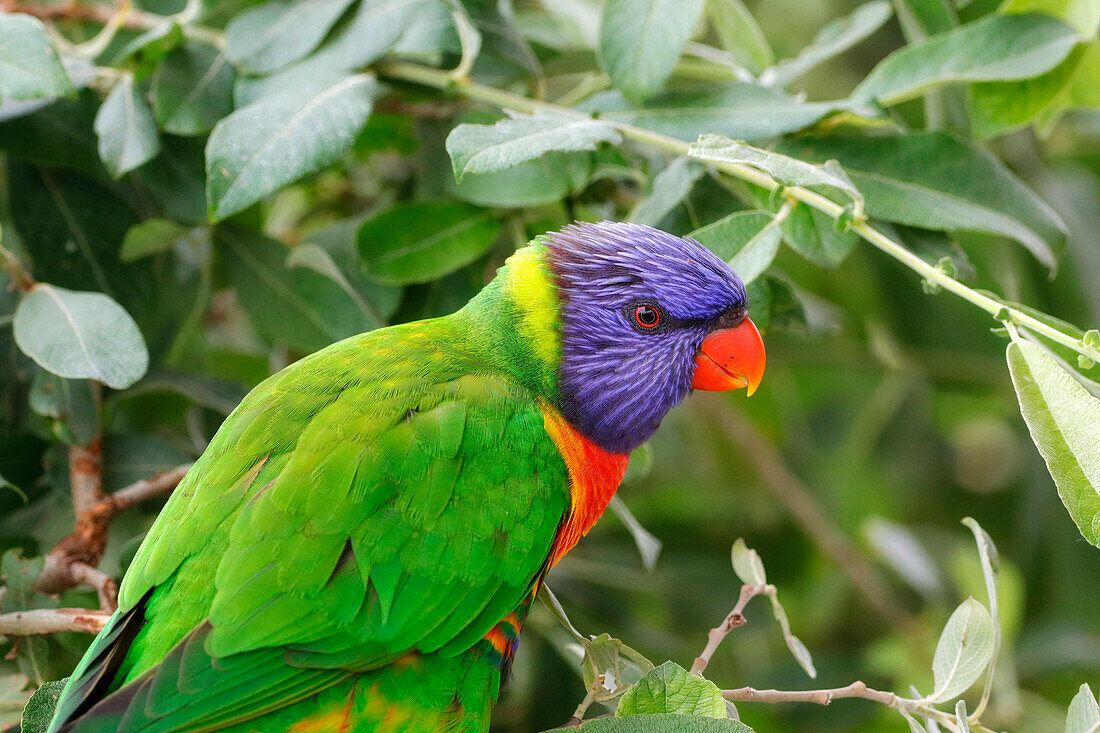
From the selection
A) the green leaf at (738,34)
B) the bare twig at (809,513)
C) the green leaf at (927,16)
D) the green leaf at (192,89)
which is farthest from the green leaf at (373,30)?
the bare twig at (809,513)

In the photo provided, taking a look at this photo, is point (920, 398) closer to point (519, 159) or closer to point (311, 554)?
point (519, 159)

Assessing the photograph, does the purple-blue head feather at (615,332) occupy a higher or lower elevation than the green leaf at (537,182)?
Answer: lower

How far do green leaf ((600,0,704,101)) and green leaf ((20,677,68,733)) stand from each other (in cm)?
154

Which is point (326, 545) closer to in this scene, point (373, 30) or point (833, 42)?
point (373, 30)

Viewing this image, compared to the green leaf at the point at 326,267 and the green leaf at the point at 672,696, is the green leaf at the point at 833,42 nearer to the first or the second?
the green leaf at the point at 326,267

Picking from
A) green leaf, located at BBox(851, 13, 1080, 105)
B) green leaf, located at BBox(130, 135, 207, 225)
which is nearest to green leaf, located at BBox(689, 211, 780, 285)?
green leaf, located at BBox(851, 13, 1080, 105)

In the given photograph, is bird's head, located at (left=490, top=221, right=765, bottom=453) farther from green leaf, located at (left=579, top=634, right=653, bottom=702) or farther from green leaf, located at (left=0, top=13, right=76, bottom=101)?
green leaf, located at (left=0, top=13, right=76, bottom=101)

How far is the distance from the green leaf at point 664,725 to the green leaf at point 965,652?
45cm

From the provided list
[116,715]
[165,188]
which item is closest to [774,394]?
[165,188]

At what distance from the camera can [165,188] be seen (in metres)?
2.00

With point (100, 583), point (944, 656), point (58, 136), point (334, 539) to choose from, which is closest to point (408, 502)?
point (334, 539)

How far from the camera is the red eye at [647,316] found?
6.07 ft

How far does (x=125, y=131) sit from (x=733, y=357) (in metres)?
1.32

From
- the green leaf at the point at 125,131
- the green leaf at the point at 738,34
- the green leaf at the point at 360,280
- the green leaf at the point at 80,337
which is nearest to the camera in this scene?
the green leaf at the point at 80,337
